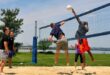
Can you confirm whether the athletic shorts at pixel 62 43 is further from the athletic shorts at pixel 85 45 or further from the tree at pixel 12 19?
the tree at pixel 12 19

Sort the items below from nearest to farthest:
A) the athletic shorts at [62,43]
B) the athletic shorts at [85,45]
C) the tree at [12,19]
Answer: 1. the athletic shorts at [62,43]
2. the athletic shorts at [85,45]
3. the tree at [12,19]

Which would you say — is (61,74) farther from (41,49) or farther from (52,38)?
(41,49)

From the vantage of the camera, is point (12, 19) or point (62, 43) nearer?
point (62, 43)

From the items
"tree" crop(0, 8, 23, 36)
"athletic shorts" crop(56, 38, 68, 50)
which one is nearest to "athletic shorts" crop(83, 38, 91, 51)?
"athletic shorts" crop(56, 38, 68, 50)

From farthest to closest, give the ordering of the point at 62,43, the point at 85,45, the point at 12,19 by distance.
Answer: the point at 12,19 → the point at 85,45 → the point at 62,43

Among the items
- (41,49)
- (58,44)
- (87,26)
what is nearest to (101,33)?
(87,26)

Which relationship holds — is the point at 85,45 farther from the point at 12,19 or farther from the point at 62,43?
the point at 12,19

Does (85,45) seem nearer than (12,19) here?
Yes

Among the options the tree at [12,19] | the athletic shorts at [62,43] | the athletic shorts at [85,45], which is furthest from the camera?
the tree at [12,19]

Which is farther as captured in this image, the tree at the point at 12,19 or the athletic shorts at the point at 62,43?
the tree at the point at 12,19

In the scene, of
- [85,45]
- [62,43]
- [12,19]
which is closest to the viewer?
[62,43]

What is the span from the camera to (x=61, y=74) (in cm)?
1425

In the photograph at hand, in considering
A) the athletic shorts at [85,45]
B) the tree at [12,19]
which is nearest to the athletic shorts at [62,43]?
the athletic shorts at [85,45]

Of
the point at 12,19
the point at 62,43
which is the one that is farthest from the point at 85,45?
the point at 12,19
